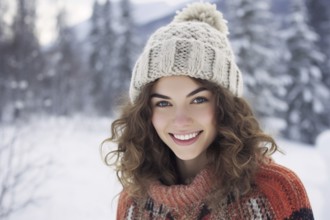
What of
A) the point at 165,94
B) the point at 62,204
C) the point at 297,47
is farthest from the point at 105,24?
the point at 165,94

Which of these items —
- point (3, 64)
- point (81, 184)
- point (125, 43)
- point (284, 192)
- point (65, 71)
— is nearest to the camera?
point (284, 192)

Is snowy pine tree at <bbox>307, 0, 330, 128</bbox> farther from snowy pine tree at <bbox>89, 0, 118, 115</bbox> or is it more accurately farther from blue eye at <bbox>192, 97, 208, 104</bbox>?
blue eye at <bbox>192, 97, 208, 104</bbox>

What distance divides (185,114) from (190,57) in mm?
290

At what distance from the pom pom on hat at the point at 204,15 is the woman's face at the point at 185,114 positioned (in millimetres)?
469

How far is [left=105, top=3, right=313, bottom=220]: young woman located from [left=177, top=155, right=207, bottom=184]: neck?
1.2 inches

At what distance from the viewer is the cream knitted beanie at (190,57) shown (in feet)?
5.73

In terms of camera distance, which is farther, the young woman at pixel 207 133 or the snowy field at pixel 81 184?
the snowy field at pixel 81 184

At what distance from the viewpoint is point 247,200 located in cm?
171

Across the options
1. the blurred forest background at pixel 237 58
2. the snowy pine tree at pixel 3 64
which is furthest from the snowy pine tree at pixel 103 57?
the snowy pine tree at pixel 3 64

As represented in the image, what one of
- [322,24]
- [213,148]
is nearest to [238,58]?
[322,24]

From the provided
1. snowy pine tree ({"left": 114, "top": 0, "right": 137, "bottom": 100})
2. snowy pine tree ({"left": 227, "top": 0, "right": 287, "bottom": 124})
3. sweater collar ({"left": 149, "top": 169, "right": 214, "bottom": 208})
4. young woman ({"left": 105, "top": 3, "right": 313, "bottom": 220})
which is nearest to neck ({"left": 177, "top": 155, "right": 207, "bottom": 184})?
young woman ({"left": 105, "top": 3, "right": 313, "bottom": 220})

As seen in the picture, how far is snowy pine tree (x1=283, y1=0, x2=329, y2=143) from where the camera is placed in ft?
58.9

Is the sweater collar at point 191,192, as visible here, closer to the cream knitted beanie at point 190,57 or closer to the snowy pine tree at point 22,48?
the cream knitted beanie at point 190,57

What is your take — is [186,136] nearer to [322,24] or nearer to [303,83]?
[303,83]
